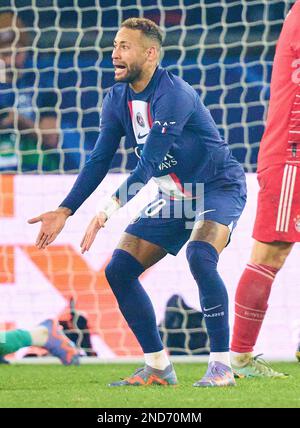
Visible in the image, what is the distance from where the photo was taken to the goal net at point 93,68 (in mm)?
8305

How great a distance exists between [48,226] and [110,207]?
0.87ft

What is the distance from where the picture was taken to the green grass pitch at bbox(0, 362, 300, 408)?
420 cm

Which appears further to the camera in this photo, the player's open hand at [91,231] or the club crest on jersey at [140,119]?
the club crest on jersey at [140,119]

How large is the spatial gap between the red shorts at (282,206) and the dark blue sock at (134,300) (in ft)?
1.95

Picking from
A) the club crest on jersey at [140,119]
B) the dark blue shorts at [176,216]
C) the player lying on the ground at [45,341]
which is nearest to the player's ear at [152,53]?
the club crest on jersey at [140,119]

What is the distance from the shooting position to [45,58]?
8891mm

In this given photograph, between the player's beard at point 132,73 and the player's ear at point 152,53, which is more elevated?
the player's ear at point 152,53

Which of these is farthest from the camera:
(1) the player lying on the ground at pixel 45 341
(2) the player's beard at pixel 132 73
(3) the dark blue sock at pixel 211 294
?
(1) the player lying on the ground at pixel 45 341

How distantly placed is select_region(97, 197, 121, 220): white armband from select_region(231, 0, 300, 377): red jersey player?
0.64 metres

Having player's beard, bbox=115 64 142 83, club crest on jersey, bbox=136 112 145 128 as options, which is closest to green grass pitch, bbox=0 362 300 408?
club crest on jersey, bbox=136 112 145 128

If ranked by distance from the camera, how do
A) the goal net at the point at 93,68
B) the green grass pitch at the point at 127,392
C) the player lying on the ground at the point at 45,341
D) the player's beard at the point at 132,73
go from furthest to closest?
the goal net at the point at 93,68, the player lying on the ground at the point at 45,341, the player's beard at the point at 132,73, the green grass pitch at the point at 127,392

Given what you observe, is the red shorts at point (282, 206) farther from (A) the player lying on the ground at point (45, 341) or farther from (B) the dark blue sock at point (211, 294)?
(A) the player lying on the ground at point (45, 341)

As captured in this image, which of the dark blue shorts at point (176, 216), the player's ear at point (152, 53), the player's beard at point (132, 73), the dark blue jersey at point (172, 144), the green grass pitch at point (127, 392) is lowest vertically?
the green grass pitch at point (127, 392)
